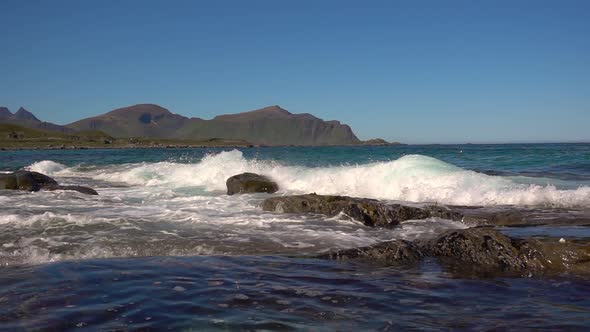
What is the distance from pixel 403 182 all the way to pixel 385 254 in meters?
10.7

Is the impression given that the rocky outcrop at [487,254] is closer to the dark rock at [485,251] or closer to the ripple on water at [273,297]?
the dark rock at [485,251]

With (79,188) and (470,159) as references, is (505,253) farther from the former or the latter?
(470,159)

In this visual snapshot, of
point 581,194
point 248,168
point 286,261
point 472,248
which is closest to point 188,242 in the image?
point 286,261

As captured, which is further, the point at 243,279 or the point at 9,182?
the point at 9,182

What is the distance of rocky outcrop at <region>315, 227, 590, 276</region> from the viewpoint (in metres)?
6.84

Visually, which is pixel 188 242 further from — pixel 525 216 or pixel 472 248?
pixel 525 216

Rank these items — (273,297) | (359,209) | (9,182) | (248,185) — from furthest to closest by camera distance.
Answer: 1. (9,182)
2. (248,185)
3. (359,209)
4. (273,297)

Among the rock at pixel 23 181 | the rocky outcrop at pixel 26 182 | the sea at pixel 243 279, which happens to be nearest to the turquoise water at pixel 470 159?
the sea at pixel 243 279

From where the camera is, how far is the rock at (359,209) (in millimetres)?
11164

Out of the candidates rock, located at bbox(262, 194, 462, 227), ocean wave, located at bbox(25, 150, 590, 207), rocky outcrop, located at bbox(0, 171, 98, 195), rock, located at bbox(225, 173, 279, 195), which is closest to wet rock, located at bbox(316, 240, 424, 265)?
rock, located at bbox(262, 194, 462, 227)

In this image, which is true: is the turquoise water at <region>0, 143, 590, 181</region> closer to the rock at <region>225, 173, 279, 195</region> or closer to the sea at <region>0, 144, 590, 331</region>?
the rock at <region>225, 173, 279, 195</region>

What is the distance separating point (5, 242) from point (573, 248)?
368 inches

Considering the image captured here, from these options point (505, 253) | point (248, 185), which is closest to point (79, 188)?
point (248, 185)

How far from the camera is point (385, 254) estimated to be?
7.30 metres
